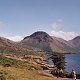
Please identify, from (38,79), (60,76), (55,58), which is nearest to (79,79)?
(60,76)

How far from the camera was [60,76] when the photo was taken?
6297 cm

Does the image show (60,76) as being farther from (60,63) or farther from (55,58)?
(55,58)

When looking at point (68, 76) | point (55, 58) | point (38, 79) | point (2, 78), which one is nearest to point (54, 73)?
point (68, 76)

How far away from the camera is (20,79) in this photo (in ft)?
147

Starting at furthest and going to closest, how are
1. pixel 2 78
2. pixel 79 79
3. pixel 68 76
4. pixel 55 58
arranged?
1. pixel 55 58
2. pixel 68 76
3. pixel 79 79
4. pixel 2 78

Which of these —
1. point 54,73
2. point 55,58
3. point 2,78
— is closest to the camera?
point 2,78

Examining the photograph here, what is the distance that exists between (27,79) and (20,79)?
1614 millimetres

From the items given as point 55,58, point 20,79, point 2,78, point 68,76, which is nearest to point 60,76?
point 68,76

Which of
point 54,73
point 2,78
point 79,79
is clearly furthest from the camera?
point 54,73

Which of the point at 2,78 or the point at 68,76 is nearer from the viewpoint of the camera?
the point at 2,78

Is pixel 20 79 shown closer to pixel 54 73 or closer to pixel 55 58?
pixel 54 73

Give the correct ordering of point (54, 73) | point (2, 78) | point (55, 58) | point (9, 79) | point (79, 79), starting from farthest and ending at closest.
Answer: point (55, 58) < point (54, 73) < point (79, 79) < point (9, 79) < point (2, 78)

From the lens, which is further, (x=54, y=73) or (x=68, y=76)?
(x=54, y=73)

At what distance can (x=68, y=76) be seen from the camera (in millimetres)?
66875
